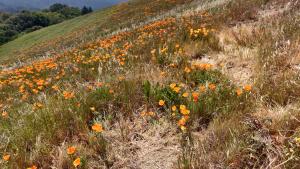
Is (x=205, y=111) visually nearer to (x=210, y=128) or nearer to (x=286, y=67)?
(x=210, y=128)

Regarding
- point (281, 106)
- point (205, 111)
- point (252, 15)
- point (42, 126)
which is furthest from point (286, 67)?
point (252, 15)

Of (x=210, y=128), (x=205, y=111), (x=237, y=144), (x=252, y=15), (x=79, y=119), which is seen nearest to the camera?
(x=237, y=144)

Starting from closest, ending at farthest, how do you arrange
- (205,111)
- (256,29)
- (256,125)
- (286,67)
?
(256,125)
(205,111)
(286,67)
(256,29)

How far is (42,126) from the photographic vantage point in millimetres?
4391

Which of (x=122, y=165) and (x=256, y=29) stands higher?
(x=256, y=29)

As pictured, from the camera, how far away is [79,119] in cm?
429

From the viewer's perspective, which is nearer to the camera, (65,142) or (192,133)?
(192,133)

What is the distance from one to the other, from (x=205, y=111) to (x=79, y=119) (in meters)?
1.64

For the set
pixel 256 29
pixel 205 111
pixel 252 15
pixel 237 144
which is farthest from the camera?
pixel 252 15

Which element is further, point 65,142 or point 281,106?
point 65,142

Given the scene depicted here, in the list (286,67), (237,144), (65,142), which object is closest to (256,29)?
(286,67)

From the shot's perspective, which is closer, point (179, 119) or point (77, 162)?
point (77, 162)

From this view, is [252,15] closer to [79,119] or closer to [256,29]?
[256,29]

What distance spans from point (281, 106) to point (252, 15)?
5602 mm
